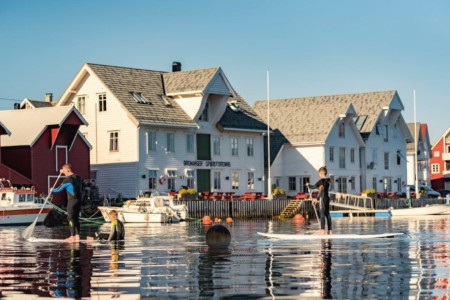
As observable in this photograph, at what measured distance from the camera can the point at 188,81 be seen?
7431 centimetres

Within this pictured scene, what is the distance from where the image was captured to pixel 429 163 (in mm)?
127875

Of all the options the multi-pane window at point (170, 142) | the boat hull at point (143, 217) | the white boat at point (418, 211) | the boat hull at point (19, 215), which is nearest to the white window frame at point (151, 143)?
the multi-pane window at point (170, 142)

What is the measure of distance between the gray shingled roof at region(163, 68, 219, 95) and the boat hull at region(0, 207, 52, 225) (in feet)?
67.0

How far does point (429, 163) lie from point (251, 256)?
109 meters

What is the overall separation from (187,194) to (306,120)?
74.5ft

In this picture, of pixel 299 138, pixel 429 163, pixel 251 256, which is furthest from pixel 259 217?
pixel 429 163

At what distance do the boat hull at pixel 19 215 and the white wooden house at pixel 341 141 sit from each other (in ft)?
105

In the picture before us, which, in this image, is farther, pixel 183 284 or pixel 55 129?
pixel 55 129

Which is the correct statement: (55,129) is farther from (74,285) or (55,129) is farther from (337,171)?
(74,285)

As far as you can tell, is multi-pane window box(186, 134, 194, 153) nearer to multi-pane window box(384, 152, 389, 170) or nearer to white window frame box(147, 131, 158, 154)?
white window frame box(147, 131, 158, 154)

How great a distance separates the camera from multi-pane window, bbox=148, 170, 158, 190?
2744 inches

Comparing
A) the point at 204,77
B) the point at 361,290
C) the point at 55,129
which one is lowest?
the point at 361,290

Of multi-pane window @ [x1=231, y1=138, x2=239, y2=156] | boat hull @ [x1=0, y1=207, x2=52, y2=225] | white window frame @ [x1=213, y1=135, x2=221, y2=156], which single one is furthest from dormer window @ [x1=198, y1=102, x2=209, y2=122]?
boat hull @ [x1=0, y1=207, x2=52, y2=225]

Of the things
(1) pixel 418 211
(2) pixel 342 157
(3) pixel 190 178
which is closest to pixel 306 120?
(2) pixel 342 157
